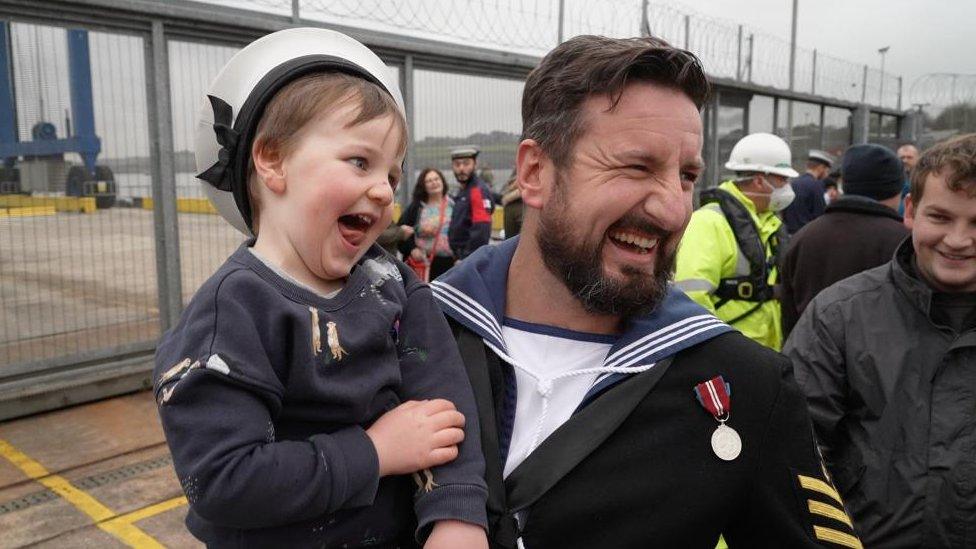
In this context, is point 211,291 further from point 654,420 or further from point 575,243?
point 654,420

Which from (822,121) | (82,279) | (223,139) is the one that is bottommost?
(82,279)

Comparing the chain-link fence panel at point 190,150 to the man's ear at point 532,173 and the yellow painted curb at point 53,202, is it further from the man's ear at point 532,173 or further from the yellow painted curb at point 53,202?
the man's ear at point 532,173

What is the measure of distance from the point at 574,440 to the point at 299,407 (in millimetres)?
506

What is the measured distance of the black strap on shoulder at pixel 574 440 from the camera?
1.38 m

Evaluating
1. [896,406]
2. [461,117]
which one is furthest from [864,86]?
[896,406]

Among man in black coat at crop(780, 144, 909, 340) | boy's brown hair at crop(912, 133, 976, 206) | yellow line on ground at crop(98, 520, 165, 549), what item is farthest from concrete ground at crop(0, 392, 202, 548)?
boy's brown hair at crop(912, 133, 976, 206)

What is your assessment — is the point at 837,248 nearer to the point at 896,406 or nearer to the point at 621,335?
the point at 896,406

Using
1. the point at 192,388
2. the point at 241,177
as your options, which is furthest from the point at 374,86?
the point at 192,388

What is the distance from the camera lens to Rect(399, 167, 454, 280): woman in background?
752 cm

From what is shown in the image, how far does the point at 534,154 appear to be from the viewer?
5.58 feet

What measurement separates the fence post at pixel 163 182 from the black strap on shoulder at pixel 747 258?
3.85 metres

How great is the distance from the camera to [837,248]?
401cm

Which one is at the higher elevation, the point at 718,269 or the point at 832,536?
the point at 718,269

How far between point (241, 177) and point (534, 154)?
646mm
